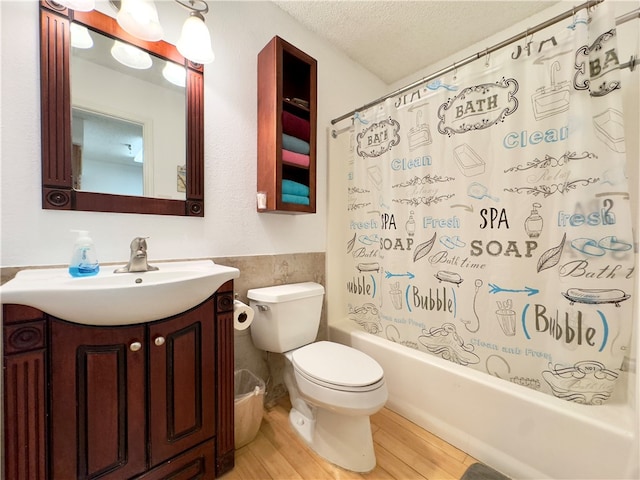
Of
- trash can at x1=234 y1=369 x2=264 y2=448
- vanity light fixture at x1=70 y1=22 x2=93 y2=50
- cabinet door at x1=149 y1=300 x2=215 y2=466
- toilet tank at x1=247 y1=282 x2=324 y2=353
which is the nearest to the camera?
cabinet door at x1=149 y1=300 x2=215 y2=466

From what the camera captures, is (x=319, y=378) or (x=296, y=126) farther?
(x=296, y=126)

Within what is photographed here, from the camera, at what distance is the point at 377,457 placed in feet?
3.70

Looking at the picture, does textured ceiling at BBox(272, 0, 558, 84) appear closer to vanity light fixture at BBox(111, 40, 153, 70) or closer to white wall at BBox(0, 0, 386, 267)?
white wall at BBox(0, 0, 386, 267)

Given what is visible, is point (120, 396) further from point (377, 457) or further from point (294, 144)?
point (294, 144)

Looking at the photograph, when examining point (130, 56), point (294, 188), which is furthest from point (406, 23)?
point (130, 56)

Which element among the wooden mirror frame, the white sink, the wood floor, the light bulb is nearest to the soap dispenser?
the white sink

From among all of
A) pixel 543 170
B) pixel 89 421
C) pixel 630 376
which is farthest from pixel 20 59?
pixel 630 376

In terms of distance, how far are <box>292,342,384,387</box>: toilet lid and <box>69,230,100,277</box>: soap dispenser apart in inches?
34.1

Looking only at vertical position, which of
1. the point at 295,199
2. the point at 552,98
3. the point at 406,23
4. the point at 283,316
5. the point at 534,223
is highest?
the point at 406,23

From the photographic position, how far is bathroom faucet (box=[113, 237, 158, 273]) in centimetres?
93

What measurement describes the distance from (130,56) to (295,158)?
A: 0.81 meters

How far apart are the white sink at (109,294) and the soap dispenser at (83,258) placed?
0.03 metres

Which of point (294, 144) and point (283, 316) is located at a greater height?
point (294, 144)

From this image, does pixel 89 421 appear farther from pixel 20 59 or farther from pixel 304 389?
pixel 20 59
